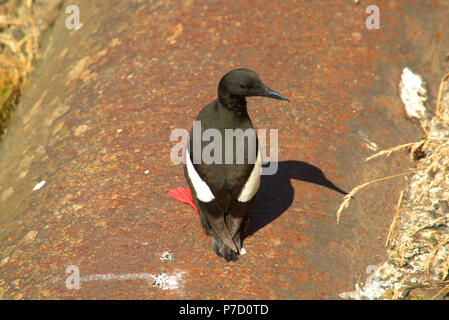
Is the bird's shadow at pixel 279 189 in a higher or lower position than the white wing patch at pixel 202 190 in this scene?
lower

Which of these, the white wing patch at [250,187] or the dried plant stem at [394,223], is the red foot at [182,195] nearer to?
the white wing patch at [250,187]

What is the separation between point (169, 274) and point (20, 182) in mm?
1667

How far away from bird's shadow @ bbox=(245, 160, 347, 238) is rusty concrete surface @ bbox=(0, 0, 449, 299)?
11mm

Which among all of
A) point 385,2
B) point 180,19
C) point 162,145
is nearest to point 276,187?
point 162,145

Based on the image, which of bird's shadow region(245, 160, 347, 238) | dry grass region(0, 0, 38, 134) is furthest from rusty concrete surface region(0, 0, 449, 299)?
dry grass region(0, 0, 38, 134)

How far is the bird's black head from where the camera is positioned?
3.01 meters

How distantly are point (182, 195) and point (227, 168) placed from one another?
1.20ft

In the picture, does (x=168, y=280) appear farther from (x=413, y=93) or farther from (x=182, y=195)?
(x=413, y=93)

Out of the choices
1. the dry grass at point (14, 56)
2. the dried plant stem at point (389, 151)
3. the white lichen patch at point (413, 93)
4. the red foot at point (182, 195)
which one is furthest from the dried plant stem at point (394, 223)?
the dry grass at point (14, 56)

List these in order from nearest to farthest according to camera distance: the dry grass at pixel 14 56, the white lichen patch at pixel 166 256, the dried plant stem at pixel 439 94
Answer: the white lichen patch at pixel 166 256 → the dried plant stem at pixel 439 94 → the dry grass at pixel 14 56

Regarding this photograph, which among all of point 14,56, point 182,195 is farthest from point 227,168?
point 14,56

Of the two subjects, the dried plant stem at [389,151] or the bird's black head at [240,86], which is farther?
the dried plant stem at [389,151]

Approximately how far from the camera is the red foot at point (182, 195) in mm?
3061

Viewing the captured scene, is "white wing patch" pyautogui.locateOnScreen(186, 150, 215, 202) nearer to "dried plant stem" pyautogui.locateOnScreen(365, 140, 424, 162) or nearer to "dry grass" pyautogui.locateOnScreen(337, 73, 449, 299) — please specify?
"dry grass" pyautogui.locateOnScreen(337, 73, 449, 299)
